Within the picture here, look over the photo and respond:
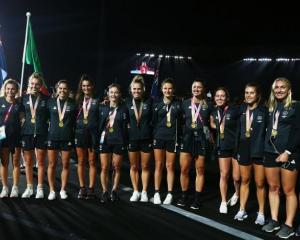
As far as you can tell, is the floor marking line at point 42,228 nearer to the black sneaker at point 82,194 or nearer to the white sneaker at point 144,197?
the black sneaker at point 82,194

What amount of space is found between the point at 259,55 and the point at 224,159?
33.1m

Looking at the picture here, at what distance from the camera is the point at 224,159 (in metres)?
5.70

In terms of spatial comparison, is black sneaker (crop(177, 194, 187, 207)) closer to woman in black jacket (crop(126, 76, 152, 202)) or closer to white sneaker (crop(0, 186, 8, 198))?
woman in black jacket (crop(126, 76, 152, 202))

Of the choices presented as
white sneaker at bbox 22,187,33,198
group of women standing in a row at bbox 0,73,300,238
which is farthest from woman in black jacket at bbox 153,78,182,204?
white sneaker at bbox 22,187,33,198

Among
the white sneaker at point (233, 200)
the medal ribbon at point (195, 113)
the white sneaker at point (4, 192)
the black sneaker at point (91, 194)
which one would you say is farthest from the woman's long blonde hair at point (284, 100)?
the white sneaker at point (4, 192)

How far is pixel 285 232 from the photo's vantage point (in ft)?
15.8

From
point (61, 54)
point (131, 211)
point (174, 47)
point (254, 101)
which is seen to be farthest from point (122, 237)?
point (174, 47)

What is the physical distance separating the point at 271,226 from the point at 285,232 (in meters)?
0.23

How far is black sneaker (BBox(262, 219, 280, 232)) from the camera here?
196 inches

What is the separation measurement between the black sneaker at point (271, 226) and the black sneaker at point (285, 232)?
143mm

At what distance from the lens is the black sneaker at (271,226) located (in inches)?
196

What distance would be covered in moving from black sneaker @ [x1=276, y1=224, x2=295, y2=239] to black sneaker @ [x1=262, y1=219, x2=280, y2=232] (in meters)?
0.14

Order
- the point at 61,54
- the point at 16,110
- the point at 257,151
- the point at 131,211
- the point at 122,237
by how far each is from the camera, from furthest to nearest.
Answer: the point at 61,54 < the point at 16,110 < the point at 131,211 < the point at 257,151 < the point at 122,237

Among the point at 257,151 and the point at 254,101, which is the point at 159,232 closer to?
the point at 257,151
